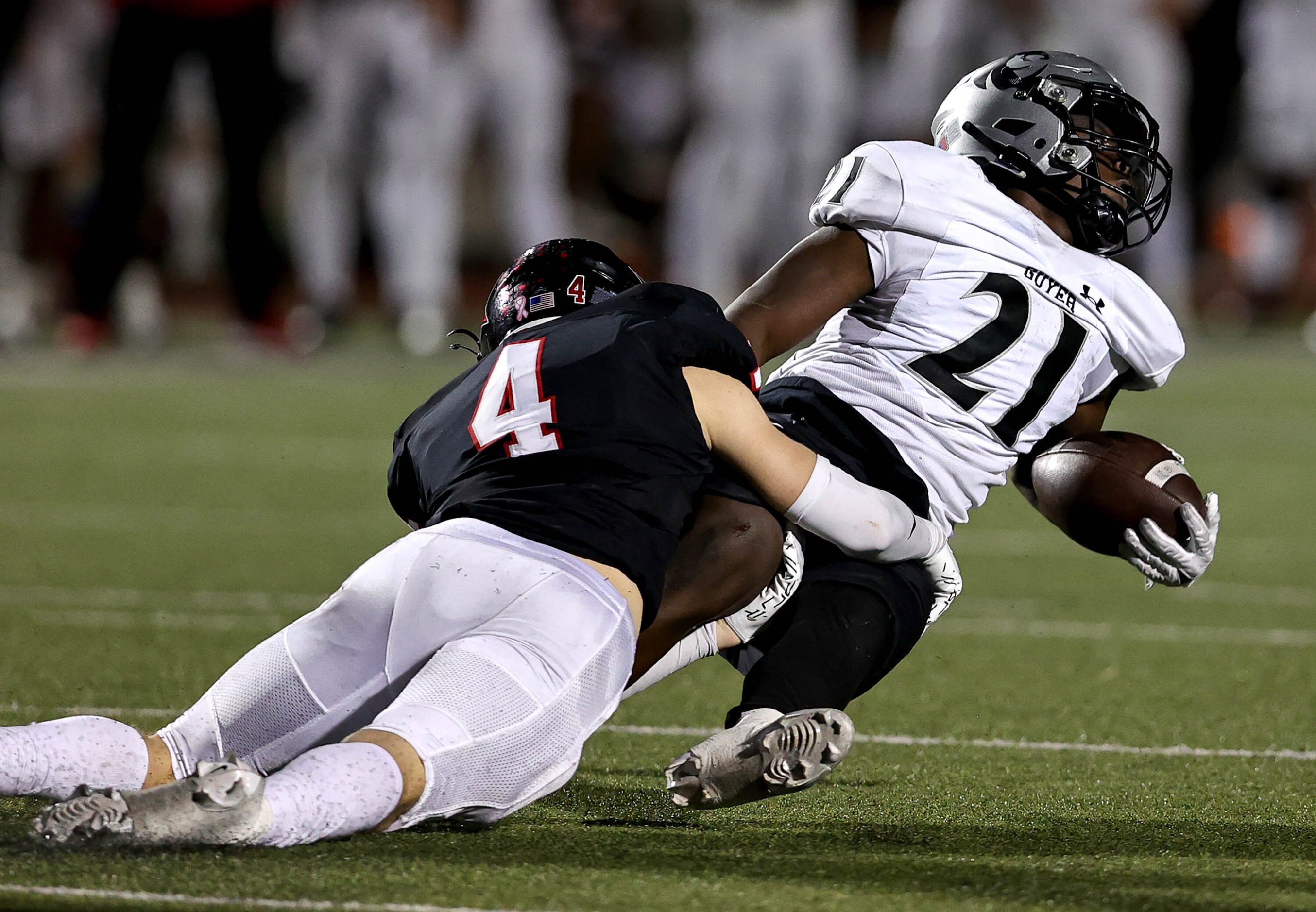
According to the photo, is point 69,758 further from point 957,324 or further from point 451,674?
point 957,324

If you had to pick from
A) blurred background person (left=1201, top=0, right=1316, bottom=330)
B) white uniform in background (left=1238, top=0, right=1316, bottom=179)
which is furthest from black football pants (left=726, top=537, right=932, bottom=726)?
white uniform in background (left=1238, top=0, right=1316, bottom=179)

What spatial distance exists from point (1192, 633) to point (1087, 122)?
1.73m

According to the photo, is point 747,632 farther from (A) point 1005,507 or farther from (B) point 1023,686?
(A) point 1005,507

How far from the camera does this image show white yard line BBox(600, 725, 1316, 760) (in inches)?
136

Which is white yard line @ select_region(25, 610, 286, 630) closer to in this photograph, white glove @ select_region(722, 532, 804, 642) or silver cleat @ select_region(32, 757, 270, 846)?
white glove @ select_region(722, 532, 804, 642)

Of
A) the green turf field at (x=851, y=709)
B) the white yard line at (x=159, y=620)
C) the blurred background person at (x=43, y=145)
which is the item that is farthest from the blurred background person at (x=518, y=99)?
the white yard line at (x=159, y=620)

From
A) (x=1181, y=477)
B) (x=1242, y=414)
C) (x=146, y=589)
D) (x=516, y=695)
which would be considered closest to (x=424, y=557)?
(x=516, y=695)

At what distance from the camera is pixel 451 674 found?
2.56 m

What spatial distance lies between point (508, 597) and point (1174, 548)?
1249mm

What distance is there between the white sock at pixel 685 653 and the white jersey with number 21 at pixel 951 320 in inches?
17.1

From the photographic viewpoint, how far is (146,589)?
200 inches

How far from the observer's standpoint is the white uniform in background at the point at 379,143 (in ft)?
34.7

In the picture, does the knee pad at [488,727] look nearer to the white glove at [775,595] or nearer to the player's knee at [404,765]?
the player's knee at [404,765]

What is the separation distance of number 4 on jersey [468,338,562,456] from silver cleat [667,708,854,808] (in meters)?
0.47
